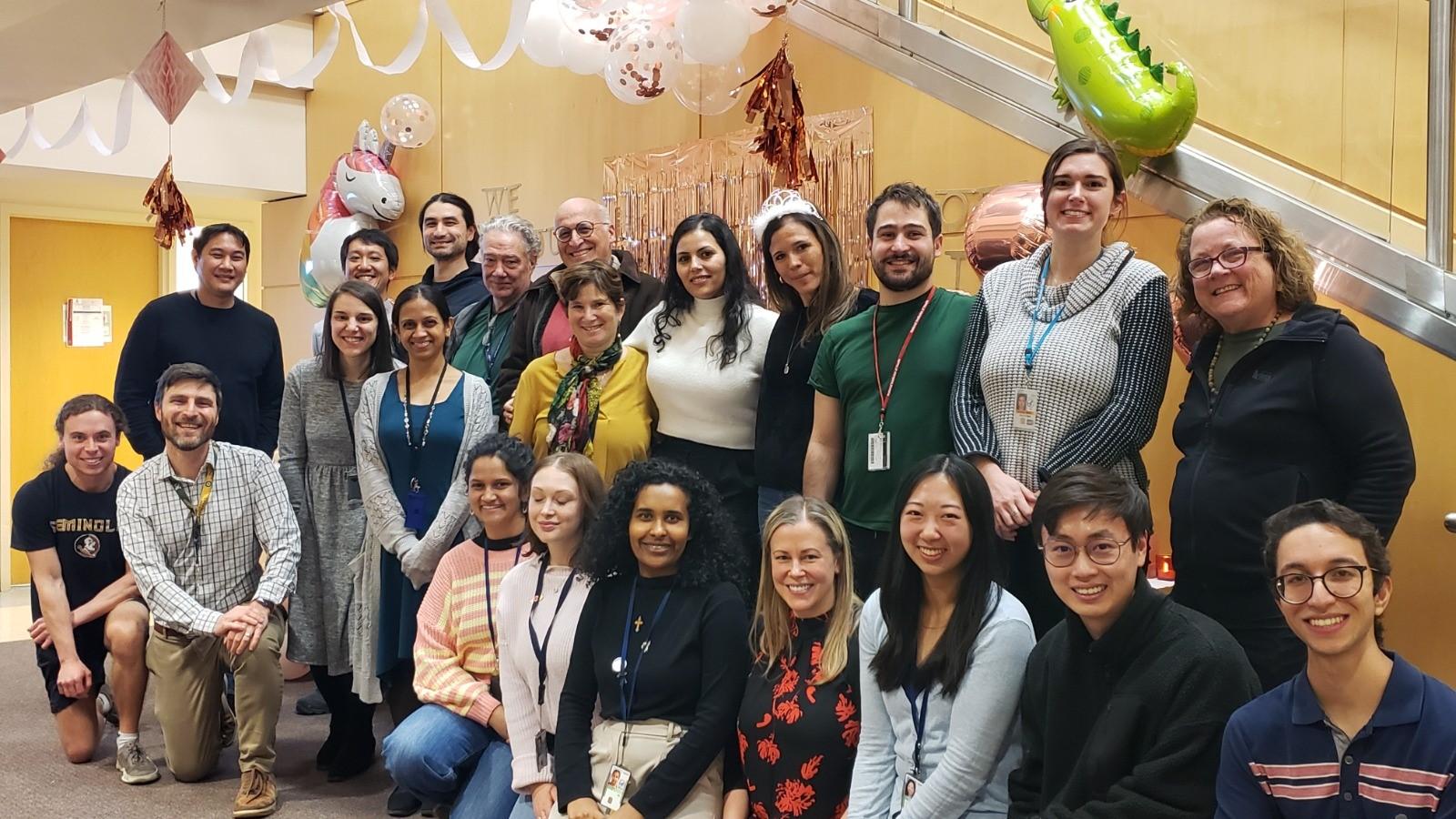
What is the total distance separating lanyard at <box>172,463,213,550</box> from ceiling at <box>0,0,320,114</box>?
188 centimetres

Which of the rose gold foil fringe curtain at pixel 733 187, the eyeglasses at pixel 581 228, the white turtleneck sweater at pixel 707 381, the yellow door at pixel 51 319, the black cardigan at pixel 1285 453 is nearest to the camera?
the black cardigan at pixel 1285 453

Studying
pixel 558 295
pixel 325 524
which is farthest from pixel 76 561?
pixel 558 295

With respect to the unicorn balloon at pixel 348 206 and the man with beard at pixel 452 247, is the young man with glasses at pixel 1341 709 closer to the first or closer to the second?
the man with beard at pixel 452 247

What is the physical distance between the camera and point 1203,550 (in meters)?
2.31

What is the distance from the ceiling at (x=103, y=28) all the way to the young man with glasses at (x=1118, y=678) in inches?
150

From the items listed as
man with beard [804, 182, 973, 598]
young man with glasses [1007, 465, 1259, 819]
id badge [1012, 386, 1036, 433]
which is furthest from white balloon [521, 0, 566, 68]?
young man with glasses [1007, 465, 1259, 819]

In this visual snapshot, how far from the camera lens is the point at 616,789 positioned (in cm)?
279

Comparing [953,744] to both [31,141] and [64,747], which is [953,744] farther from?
[31,141]

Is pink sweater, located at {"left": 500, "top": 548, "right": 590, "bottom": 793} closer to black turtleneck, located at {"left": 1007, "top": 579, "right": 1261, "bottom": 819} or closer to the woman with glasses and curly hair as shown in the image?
black turtleneck, located at {"left": 1007, "top": 579, "right": 1261, "bottom": 819}

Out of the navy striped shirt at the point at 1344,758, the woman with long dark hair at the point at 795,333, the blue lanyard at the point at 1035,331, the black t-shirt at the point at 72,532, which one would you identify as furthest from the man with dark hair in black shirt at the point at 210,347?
the navy striped shirt at the point at 1344,758

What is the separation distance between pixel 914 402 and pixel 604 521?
0.75m

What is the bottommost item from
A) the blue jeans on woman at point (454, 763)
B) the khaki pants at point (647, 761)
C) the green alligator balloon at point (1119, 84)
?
the blue jeans on woman at point (454, 763)

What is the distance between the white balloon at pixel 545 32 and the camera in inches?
215

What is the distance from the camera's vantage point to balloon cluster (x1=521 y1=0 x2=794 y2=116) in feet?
15.0
